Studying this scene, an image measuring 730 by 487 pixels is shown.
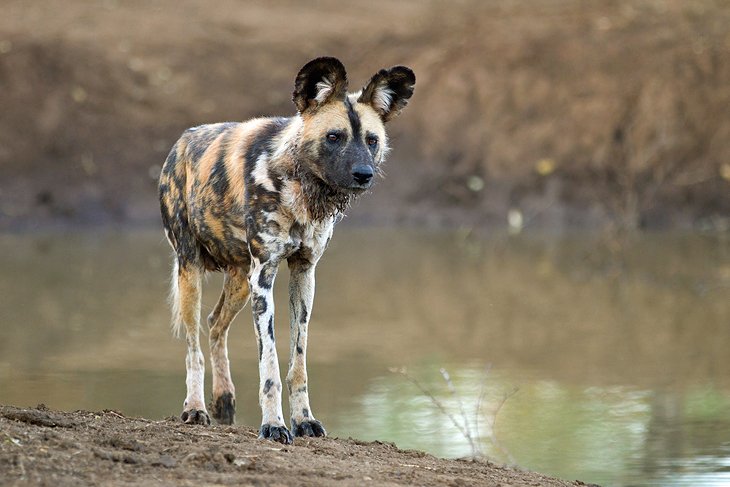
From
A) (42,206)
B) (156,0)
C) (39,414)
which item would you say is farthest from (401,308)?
(156,0)

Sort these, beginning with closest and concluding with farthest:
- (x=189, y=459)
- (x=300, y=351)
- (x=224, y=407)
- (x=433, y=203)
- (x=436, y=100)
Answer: (x=189, y=459) → (x=300, y=351) → (x=224, y=407) → (x=433, y=203) → (x=436, y=100)

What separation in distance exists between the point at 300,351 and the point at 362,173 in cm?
91

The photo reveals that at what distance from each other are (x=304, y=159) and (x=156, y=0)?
47.4 feet

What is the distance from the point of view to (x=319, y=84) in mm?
5316

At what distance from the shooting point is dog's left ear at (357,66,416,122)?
5402 mm

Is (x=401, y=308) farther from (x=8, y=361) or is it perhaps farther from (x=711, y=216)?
(x=711, y=216)

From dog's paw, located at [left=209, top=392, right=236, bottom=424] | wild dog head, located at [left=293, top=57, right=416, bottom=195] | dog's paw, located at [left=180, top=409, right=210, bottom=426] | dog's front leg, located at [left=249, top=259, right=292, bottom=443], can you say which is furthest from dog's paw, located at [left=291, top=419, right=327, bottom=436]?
wild dog head, located at [left=293, top=57, right=416, bottom=195]

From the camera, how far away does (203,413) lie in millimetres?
5844

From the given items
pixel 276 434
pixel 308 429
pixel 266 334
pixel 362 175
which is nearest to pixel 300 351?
pixel 266 334

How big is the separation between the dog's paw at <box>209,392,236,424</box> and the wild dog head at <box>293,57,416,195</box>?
144 cm

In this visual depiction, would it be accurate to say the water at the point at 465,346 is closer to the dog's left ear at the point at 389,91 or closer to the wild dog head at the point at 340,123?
the wild dog head at the point at 340,123

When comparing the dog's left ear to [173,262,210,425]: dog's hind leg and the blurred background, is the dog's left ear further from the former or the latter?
the blurred background

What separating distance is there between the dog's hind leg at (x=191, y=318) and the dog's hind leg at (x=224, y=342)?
0.15m

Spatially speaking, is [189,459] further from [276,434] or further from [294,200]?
[294,200]
